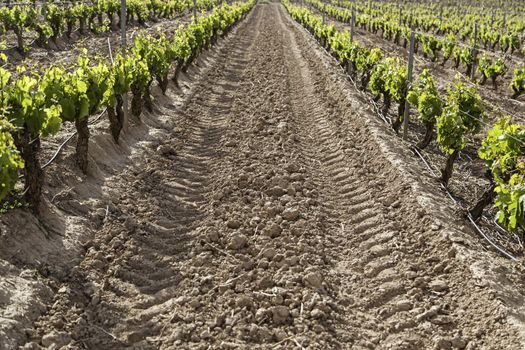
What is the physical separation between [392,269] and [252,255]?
5.11 ft

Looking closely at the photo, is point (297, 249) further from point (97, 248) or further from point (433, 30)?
point (433, 30)

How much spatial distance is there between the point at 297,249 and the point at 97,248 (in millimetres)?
2301

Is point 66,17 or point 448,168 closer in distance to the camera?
point 448,168

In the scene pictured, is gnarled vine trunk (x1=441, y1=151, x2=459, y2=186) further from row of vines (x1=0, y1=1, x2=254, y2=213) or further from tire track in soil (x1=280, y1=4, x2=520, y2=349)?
row of vines (x1=0, y1=1, x2=254, y2=213)

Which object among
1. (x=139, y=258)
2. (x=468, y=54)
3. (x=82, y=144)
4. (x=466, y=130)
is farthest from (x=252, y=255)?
(x=468, y=54)

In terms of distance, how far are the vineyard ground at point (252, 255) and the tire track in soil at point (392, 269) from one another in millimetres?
17

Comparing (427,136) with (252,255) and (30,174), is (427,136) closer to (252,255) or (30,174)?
(252,255)

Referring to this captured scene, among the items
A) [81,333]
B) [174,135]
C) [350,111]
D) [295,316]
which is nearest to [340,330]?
[295,316]

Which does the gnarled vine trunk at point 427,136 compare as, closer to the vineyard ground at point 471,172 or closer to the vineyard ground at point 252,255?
the vineyard ground at point 471,172

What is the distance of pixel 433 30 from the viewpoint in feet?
112

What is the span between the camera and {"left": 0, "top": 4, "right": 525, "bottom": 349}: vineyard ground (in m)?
4.75

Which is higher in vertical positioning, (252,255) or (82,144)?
(82,144)

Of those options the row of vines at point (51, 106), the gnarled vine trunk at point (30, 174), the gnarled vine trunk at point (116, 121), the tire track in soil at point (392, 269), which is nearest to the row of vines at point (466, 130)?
the tire track in soil at point (392, 269)

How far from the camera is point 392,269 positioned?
588 cm
